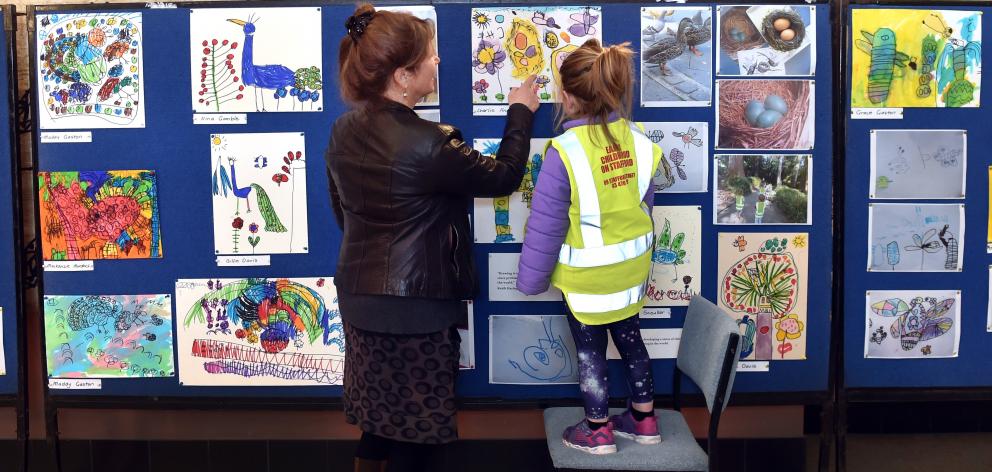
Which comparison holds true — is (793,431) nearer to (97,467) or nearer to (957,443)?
(957,443)

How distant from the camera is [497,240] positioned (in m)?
2.35

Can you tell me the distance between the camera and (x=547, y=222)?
6.23 feet

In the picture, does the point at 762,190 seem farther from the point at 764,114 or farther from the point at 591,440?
the point at 591,440

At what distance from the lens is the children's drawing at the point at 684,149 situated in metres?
2.30

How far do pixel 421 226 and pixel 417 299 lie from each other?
182mm

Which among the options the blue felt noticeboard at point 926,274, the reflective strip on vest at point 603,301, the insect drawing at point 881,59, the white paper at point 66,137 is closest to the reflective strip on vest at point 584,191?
the reflective strip on vest at point 603,301

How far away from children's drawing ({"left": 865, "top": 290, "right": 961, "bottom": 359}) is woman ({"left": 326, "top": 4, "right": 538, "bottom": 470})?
138 centimetres

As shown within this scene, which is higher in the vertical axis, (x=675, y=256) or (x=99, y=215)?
(x=99, y=215)

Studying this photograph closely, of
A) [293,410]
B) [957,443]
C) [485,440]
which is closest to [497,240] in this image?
[485,440]

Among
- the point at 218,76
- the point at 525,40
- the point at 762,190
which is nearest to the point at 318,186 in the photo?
the point at 218,76

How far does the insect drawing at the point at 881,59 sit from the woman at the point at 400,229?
1284 mm

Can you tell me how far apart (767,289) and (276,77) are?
1758 mm

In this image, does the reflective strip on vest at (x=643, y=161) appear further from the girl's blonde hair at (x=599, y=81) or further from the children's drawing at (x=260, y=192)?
the children's drawing at (x=260, y=192)

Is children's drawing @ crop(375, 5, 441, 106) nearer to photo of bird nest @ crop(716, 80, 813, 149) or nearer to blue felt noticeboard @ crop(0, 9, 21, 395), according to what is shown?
photo of bird nest @ crop(716, 80, 813, 149)
